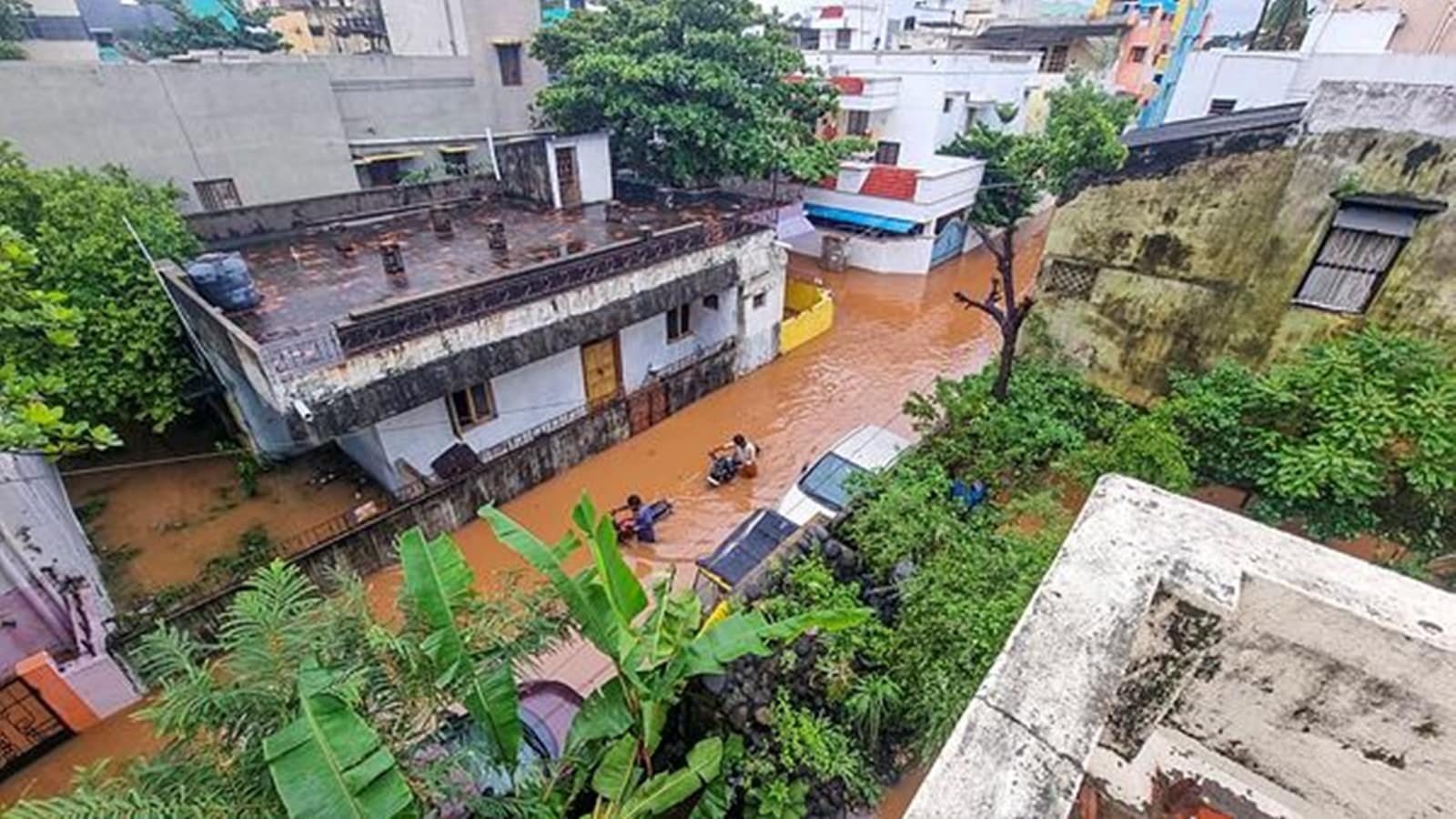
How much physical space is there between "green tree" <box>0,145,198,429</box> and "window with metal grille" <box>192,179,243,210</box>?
4950 mm

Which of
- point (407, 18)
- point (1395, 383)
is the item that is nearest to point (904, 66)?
point (407, 18)

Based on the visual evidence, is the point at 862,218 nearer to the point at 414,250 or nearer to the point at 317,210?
the point at 414,250

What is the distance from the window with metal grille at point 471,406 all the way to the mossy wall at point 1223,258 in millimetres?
9795

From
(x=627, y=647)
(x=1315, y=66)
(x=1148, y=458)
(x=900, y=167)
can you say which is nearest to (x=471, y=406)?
(x=627, y=647)

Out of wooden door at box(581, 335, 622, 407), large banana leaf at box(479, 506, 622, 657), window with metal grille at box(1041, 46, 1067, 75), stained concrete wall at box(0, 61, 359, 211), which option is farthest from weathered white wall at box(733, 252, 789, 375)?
window with metal grille at box(1041, 46, 1067, 75)

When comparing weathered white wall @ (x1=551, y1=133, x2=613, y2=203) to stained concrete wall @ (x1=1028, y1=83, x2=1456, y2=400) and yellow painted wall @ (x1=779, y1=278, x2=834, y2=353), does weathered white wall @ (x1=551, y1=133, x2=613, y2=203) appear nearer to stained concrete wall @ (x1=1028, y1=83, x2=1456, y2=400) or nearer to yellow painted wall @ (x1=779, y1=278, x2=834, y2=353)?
yellow painted wall @ (x1=779, y1=278, x2=834, y2=353)

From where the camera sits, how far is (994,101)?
2380 centimetres

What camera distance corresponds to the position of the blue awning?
2014 centimetres

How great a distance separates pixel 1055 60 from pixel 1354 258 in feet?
93.9

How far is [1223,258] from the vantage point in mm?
8523

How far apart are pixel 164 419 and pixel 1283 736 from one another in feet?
43.9

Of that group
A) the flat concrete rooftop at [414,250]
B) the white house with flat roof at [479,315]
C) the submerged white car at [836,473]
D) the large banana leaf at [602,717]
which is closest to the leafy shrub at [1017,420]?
the submerged white car at [836,473]

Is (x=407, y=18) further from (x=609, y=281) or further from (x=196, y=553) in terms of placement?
(x=196, y=553)

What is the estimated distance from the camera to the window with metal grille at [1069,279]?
32.2ft
